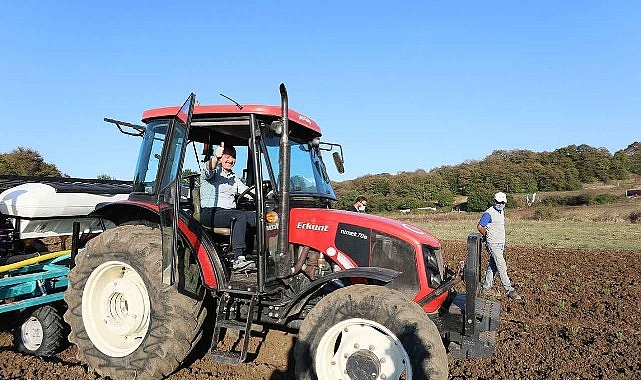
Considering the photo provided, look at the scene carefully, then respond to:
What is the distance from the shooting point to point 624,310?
773 centimetres

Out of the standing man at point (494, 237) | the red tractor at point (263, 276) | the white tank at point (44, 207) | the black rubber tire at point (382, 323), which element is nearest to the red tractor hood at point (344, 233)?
the red tractor at point (263, 276)

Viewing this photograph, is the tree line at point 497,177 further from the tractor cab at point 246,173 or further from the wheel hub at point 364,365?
the wheel hub at point 364,365

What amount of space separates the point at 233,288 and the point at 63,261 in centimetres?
281

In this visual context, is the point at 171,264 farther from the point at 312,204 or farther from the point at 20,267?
the point at 20,267

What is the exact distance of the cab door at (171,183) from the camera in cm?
412

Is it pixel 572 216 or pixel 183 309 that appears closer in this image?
pixel 183 309

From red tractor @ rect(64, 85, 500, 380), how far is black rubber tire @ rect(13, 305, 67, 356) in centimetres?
68

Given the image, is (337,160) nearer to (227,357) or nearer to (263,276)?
(263,276)

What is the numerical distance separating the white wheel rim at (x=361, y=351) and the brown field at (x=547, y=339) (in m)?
0.99

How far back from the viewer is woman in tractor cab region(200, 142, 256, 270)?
4520 millimetres

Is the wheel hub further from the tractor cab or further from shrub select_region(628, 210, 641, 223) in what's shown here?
shrub select_region(628, 210, 641, 223)

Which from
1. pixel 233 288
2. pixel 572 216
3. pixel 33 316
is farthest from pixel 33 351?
pixel 572 216

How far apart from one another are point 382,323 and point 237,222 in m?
1.62

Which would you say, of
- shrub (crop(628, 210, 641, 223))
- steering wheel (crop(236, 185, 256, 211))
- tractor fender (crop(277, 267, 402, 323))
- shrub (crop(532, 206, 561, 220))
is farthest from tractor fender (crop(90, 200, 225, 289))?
shrub (crop(532, 206, 561, 220))
